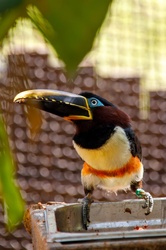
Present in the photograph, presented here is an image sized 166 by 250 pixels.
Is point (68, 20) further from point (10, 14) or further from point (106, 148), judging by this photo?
point (106, 148)

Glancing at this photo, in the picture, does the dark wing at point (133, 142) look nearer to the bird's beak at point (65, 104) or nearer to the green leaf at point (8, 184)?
the bird's beak at point (65, 104)

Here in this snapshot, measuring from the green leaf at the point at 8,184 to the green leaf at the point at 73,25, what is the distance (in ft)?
0.20

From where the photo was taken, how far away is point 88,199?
1222mm

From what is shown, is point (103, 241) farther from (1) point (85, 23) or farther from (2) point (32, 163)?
(2) point (32, 163)

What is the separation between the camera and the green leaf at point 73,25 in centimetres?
24

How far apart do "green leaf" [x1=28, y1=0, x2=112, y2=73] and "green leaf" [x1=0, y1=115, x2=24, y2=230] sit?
60 mm

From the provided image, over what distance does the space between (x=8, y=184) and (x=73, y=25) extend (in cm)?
9

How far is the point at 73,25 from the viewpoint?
0.80ft

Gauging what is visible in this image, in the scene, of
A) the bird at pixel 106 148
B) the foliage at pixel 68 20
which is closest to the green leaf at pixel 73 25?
the foliage at pixel 68 20

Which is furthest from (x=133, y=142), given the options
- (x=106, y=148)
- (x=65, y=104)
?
(x=65, y=104)

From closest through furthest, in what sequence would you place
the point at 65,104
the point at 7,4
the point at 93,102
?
1. the point at 7,4
2. the point at 65,104
3. the point at 93,102

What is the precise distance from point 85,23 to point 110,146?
1.07 meters

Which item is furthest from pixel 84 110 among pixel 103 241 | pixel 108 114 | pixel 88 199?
pixel 103 241

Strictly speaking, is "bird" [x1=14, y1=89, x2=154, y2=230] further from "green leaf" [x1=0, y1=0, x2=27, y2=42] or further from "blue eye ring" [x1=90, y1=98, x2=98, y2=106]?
"green leaf" [x1=0, y1=0, x2=27, y2=42]
